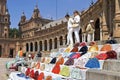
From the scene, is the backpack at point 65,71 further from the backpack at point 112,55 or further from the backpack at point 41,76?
the backpack at point 112,55

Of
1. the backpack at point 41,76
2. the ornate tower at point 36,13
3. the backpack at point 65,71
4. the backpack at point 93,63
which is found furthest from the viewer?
the ornate tower at point 36,13

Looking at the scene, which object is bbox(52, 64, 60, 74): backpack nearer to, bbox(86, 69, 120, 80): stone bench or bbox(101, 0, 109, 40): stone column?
bbox(86, 69, 120, 80): stone bench

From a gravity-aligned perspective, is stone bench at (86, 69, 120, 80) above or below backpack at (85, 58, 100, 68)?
below

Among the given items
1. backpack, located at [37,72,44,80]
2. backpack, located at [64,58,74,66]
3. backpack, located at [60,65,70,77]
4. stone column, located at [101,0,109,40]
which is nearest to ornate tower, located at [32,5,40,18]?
stone column, located at [101,0,109,40]

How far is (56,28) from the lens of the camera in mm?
79250

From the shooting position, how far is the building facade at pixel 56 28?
99.3ft

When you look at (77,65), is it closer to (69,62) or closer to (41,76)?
(69,62)

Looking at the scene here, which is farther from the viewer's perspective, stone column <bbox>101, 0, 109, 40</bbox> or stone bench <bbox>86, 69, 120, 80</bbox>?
stone column <bbox>101, 0, 109, 40</bbox>

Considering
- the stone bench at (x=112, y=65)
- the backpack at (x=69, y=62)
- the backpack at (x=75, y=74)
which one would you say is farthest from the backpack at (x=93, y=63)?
the backpack at (x=69, y=62)

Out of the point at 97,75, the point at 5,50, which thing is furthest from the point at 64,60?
the point at 5,50

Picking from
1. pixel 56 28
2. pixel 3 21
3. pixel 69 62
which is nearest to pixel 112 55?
pixel 69 62

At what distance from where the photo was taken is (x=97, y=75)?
987 cm

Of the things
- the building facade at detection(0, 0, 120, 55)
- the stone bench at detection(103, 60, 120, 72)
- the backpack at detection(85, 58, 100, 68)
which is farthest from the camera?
the building facade at detection(0, 0, 120, 55)

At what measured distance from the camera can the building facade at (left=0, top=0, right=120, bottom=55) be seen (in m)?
30.3
